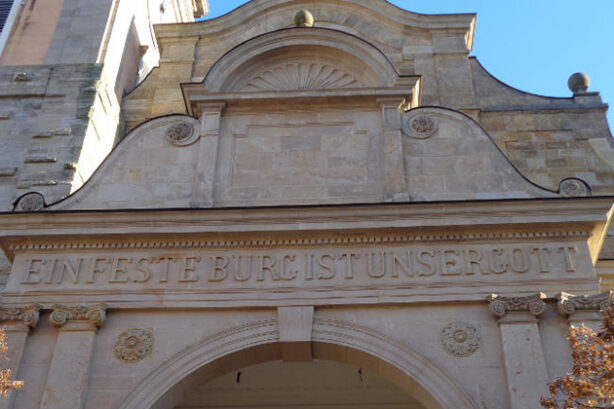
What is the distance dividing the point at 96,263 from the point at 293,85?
16.6ft

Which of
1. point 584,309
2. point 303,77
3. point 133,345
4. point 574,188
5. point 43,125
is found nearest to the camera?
point 584,309

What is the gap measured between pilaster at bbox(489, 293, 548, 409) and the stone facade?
Answer: 0.03 m

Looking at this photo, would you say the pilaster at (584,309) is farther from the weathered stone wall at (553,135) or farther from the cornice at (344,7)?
the cornice at (344,7)

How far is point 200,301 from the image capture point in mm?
11000

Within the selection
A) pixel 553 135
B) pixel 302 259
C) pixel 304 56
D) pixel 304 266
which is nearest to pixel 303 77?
pixel 304 56

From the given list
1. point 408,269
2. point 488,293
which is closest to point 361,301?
point 408,269

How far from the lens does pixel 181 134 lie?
508 inches

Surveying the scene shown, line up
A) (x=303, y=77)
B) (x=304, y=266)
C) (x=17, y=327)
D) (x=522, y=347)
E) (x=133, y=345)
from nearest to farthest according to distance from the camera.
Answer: (x=522, y=347), (x=133, y=345), (x=17, y=327), (x=304, y=266), (x=303, y=77)

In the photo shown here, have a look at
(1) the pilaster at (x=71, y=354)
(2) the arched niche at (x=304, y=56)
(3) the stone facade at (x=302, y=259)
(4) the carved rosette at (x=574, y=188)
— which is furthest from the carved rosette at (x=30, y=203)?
(4) the carved rosette at (x=574, y=188)

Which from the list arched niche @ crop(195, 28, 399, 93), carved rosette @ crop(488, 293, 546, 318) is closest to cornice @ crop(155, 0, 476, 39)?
arched niche @ crop(195, 28, 399, 93)

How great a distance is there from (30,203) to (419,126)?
6212 mm

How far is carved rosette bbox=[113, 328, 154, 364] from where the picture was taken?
35.0 feet

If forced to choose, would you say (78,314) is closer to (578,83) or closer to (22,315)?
(22,315)

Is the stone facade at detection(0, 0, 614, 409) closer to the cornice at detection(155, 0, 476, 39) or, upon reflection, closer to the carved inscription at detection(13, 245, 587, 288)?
the carved inscription at detection(13, 245, 587, 288)
